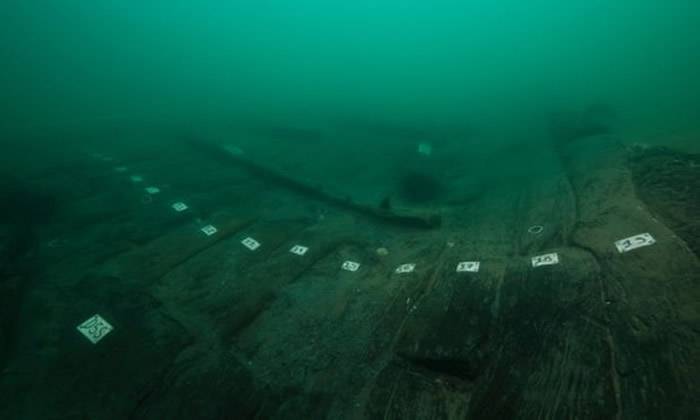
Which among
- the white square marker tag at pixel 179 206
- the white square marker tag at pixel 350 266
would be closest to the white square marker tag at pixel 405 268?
the white square marker tag at pixel 350 266

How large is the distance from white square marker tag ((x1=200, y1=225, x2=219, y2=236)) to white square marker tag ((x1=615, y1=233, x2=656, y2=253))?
5.68 meters

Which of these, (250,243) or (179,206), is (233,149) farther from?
(250,243)

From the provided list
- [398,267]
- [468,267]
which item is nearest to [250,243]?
[398,267]

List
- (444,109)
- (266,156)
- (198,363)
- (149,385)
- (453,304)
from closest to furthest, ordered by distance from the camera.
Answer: (149,385)
(198,363)
(453,304)
(266,156)
(444,109)

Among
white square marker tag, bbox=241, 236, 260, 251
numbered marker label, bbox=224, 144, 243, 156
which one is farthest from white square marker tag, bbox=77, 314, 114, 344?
numbered marker label, bbox=224, 144, 243, 156

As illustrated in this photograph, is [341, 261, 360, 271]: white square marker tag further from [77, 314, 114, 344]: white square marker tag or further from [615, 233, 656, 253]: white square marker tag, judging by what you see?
[615, 233, 656, 253]: white square marker tag

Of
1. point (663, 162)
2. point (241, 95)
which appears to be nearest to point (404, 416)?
point (663, 162)

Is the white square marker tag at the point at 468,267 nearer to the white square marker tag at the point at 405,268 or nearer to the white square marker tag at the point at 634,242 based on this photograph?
the white square marker tag at the point at 405,268

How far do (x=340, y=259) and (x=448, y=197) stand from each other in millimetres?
3654

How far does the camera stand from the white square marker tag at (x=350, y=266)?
440 centimetres

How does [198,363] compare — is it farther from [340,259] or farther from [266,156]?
[266,156]

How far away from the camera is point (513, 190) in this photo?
6.73m

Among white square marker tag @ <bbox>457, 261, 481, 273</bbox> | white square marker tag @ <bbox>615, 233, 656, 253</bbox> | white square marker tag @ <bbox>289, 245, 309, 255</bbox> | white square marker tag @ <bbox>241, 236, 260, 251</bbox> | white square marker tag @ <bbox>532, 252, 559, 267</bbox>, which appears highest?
white square marker tag @ <bbox>615, 233, 656, 253</bbox>

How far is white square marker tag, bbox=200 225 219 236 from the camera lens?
17.1ft
